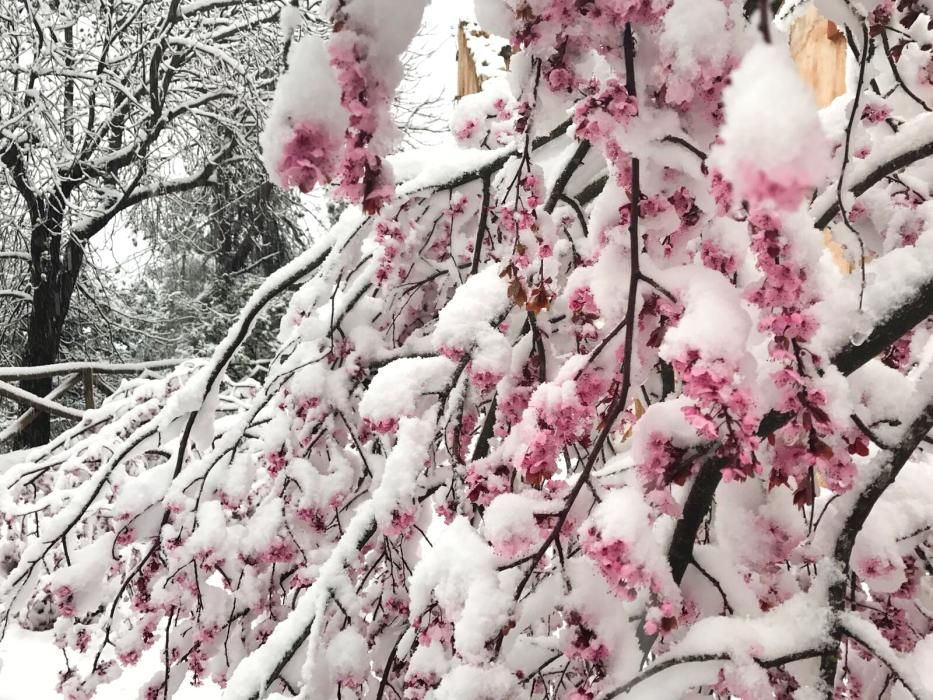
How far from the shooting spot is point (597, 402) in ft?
2.81

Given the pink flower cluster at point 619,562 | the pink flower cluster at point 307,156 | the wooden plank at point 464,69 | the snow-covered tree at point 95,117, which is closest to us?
the pink flower cluster at point 307,156

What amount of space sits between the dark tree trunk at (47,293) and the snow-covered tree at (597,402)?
5572 mm

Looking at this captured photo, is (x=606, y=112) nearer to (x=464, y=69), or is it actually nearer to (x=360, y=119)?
(x=360, y=119)

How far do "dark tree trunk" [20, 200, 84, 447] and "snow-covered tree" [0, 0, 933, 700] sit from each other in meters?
5.57

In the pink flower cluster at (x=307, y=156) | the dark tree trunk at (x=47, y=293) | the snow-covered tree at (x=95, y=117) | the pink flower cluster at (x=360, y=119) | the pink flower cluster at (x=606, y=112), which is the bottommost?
the pink flower cluster at (x=307, y=156)

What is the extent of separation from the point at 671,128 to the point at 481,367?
58 cm

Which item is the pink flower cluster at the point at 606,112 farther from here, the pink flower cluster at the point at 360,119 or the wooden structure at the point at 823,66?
the wooden structure at the point at 823,66

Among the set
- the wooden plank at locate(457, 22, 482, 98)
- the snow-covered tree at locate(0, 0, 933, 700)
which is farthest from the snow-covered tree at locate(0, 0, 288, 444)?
the snow-covered tree at locate(0, 0, 933, 700)

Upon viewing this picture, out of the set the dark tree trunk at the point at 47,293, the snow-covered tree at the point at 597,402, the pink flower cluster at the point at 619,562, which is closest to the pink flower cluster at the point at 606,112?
the snow-covered tree at the point at 597,402

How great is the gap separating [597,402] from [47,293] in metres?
7.12

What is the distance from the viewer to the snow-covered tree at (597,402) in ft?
2.06

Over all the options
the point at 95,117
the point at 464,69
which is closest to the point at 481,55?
the point at 464,69

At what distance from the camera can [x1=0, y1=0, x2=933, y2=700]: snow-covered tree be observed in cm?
63

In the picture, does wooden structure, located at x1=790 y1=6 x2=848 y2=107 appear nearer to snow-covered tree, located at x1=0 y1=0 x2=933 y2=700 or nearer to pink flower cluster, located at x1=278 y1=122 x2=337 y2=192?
snow-covered tree, located at x1=0 y1=0 x2=933 y2=700
